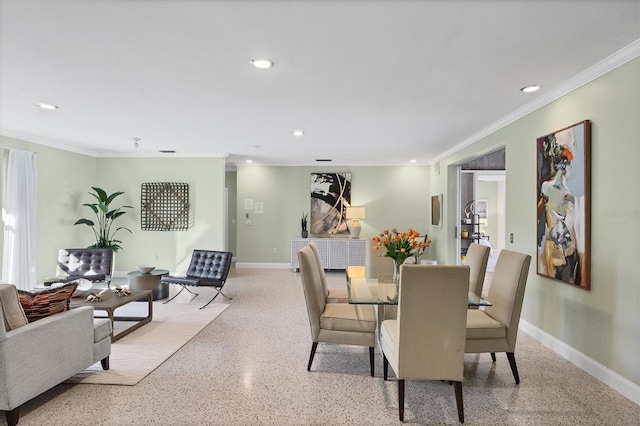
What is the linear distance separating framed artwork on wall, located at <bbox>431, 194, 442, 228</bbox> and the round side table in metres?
5.09

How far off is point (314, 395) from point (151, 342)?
197 cm

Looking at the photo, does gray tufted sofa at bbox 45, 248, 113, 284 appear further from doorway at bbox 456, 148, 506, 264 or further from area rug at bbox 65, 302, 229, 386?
doorway at bbox 456, 148, 506, 264

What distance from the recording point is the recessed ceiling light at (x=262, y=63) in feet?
8.97

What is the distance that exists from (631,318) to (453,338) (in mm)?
1393

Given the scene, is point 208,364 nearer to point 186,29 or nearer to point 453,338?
Result: point 453,338

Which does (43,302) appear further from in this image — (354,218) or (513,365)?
(354,218)

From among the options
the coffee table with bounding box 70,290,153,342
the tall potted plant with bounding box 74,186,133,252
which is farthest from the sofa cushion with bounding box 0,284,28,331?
the tall potted plant with bounding box 74,186,133,252

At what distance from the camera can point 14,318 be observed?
2393mm

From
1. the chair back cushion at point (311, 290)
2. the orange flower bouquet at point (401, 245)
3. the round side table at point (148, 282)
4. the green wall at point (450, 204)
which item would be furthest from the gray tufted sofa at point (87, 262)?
the orange flower bouquet at point (401, 245)

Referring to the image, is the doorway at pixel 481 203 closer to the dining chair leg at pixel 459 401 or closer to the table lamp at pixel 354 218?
the table lamp at pixel 354 218

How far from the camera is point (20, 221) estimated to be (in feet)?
18.0

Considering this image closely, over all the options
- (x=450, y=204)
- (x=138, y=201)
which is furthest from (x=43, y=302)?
(x=450, y=204)

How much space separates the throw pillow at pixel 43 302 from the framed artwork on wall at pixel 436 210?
20.4 feet

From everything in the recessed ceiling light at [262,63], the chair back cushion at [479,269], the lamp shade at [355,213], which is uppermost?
the recessed ceiling light at [262,63]
